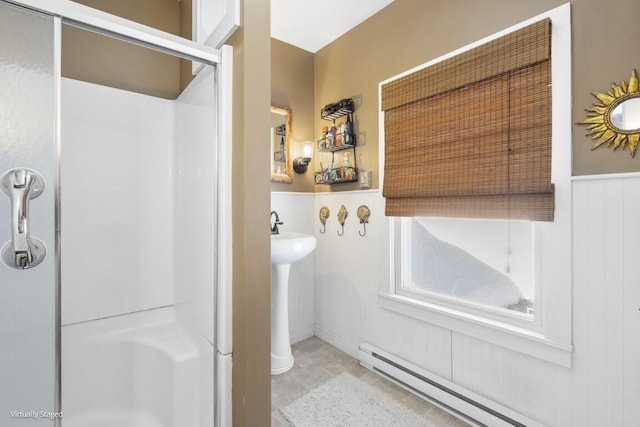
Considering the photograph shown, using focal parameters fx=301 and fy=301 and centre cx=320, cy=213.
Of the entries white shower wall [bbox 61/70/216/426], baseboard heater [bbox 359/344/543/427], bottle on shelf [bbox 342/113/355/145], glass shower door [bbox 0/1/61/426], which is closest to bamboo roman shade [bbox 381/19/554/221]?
bottle on shelf [bbox 342/113/355/145]

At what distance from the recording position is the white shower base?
142 cm

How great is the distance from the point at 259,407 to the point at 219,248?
2.19ft

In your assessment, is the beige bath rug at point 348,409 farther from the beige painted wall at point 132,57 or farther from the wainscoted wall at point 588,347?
the beige painted wall at point 132,57

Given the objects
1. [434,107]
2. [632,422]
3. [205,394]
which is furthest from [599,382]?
[205,394]

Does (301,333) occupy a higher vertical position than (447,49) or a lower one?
lower

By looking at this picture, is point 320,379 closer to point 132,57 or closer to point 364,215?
point 364,215

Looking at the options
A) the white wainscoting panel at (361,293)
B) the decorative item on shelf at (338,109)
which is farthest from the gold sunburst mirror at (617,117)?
the decorative item on shelf at (338,109)

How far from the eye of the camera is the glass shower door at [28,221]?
36.7 inches

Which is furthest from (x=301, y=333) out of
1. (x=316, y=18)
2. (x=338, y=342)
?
(x=316, y=18)

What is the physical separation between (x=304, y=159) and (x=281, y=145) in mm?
229

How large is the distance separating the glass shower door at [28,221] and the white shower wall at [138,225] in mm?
530

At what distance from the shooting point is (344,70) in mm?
2502

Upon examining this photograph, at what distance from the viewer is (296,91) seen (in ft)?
8.73

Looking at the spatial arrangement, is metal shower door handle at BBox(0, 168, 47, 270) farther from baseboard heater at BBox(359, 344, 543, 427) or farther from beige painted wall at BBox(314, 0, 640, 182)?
baseboard heater at BBox(359, 344, 543, 427)
